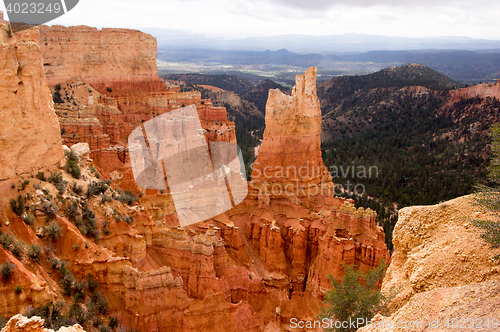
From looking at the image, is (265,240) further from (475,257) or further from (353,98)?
(353,98)

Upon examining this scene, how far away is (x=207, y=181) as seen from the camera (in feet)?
81.9

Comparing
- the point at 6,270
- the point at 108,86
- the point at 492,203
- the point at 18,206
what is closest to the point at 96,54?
the point at 108,86

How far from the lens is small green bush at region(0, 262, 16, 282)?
1043 centimetres

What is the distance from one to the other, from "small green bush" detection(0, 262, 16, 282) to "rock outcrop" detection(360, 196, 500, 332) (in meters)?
9.36

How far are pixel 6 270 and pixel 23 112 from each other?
575cm

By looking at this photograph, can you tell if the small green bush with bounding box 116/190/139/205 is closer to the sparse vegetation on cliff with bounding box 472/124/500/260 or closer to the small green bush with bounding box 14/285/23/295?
the small green bush with bounding box 14/285/23/295

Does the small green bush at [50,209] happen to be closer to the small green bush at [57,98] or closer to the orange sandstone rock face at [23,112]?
the orange sandstone rock face at [23,112]

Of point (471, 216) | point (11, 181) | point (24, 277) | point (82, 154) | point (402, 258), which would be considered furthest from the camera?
point (82, 154)

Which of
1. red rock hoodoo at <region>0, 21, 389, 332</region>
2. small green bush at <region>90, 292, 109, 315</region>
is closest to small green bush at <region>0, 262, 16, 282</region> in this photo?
red rock hoodoo at <region>0, 21, 389, 332</region>

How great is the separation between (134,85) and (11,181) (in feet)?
104

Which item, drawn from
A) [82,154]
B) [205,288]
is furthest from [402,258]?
[82,154]

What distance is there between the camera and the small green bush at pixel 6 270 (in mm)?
10430

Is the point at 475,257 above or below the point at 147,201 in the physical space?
above

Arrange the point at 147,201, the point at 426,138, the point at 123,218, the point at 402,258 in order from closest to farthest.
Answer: the point at 402,258 → the point at 123,218 → the point at 147,201 → the point at 426,138
